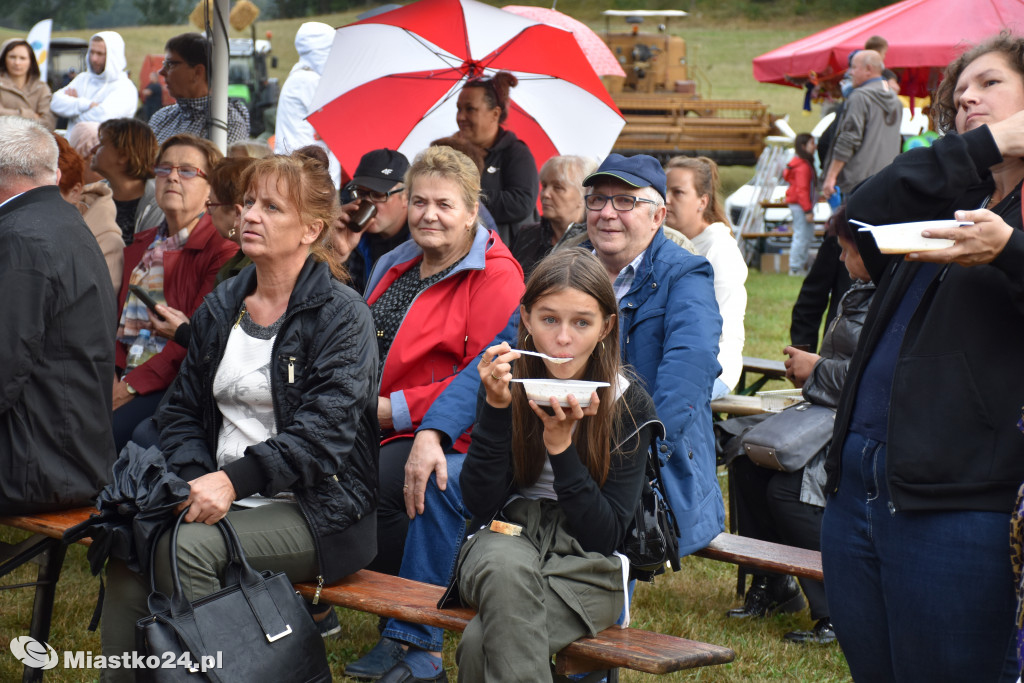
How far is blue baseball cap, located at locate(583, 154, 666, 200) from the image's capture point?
3645 millimetres

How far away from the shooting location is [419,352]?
393 centimetres

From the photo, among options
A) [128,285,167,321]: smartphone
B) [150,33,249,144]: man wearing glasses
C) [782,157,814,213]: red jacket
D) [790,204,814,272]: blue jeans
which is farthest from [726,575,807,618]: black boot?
[790,204,814,272]: blue jeans

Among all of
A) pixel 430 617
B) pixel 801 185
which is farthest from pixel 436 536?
pixel 801 185

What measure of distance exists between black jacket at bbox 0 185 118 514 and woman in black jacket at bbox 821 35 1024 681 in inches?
98.4

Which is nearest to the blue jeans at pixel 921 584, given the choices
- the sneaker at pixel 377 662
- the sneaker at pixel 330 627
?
the sneaker at pixel 377 662

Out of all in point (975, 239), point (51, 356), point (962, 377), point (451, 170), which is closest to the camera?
point (975, 239)

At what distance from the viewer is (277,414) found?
10.5 ft

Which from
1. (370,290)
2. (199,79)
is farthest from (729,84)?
(370,290)

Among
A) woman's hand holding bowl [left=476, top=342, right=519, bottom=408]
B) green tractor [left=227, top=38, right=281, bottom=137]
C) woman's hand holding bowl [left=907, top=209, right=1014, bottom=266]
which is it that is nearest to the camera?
woman's hand holding bowl [left=907, top=209, right=1014, bottom=266]

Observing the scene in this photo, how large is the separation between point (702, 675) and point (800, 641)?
53 cm

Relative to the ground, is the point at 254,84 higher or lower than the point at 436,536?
higher

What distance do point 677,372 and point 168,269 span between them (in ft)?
8.39

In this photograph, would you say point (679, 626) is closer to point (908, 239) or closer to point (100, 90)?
point (908, 239)

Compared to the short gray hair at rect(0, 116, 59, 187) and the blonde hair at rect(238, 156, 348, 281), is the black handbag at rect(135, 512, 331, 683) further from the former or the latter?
the short gray hair at rect(0, 116, 59, 187)
